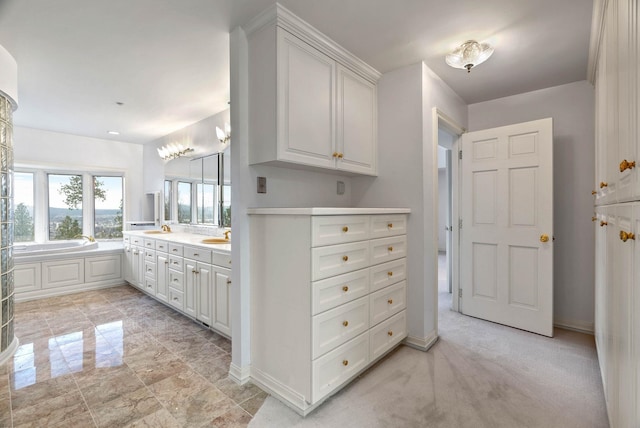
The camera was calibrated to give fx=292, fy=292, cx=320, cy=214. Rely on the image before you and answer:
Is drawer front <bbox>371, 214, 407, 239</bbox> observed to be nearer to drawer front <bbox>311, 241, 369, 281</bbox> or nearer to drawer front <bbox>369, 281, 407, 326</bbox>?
drawer front <bbox>311, 241, 369, 281</bbox>

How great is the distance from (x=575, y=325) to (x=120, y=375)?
3904mm

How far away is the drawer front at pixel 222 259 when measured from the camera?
2360 millimetres

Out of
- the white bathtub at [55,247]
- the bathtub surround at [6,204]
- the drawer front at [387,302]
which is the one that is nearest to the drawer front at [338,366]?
the drawer front at [387,302]

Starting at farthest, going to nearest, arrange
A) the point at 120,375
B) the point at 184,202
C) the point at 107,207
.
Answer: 1. the point at 107,207
2. the point at 184,202
3. the point at 120,375

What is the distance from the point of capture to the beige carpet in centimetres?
159

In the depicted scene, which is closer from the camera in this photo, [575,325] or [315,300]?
[315,300]

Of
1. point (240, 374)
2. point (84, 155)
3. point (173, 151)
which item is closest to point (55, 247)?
point (84, 155)

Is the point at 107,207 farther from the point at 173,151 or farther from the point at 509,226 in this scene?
the point at 509,226

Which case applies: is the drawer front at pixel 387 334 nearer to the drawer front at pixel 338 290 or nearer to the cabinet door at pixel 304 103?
Result: the drawer front at pixel 338 290

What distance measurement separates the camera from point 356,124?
8.00 feet

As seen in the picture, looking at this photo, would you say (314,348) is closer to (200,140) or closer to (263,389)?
(263,389)

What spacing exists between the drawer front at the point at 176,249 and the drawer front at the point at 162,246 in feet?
0.36

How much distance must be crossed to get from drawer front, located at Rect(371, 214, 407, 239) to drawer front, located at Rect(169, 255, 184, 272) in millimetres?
2027

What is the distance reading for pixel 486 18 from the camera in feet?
6.09
